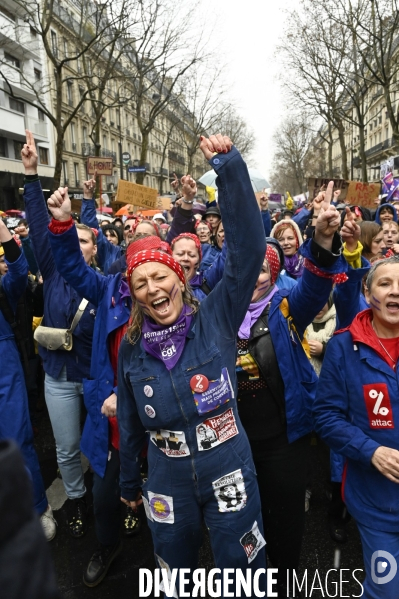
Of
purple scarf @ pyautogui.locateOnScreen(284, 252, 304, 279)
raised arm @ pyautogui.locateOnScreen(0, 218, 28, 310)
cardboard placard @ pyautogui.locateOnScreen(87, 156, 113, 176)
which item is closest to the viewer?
raised arm @ pyautogui.locateOnScreen(0, 218, 28, 310)

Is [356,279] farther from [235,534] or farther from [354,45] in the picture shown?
[354,45]

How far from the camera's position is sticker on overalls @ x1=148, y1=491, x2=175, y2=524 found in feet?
6.16

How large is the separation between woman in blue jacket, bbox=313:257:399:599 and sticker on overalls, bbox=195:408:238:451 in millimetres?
541

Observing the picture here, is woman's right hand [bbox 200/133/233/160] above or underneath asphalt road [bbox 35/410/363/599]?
above

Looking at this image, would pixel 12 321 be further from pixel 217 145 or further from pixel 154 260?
pixel 217 145

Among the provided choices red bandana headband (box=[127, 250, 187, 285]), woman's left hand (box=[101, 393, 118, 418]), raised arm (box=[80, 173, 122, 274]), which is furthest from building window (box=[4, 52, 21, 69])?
red bandana headband (box=[127, 250, 187, 285])

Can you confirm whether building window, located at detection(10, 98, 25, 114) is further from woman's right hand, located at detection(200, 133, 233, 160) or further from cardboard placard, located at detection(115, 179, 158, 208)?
woman's right hand, located at detection(200, 133, 233, 160)

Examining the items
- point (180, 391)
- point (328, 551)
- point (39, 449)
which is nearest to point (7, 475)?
point (180, 391)

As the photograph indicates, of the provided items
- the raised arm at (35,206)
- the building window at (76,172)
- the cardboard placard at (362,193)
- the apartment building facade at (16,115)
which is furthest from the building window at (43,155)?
the raised arm at (35,206)

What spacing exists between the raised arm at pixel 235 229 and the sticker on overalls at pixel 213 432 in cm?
34

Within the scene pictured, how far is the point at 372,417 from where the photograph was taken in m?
2.02

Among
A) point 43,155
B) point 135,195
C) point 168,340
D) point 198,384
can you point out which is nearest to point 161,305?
point 168,340

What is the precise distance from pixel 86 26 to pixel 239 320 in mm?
15817

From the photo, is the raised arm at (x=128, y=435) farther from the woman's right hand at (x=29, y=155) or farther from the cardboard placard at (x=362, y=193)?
the cardboard placard at (x=362, y=193)
